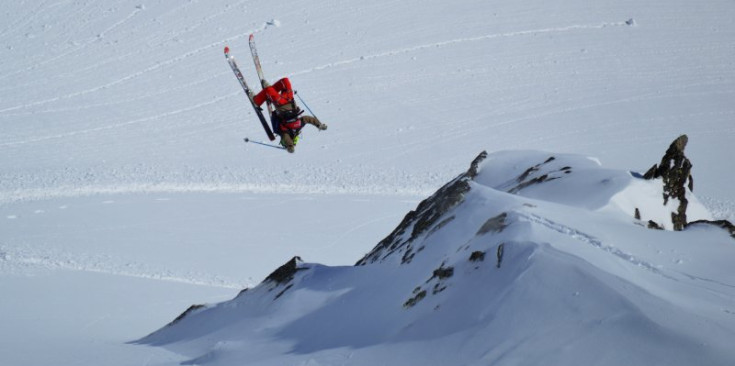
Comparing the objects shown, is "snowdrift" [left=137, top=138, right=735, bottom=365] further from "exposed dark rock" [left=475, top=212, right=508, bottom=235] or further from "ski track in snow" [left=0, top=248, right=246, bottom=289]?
"ski track in snow" [left=0, top=248, right=246, bottom=289]

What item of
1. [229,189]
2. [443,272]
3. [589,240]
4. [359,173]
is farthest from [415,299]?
[359,173]

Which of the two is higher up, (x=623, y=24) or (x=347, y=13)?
(x=347, y=13)

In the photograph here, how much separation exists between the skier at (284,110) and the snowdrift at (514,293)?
2.66 m

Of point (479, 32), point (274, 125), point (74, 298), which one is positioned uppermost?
point (479, 32)

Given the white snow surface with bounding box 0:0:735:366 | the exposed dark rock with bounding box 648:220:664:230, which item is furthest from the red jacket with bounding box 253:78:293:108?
the exposed dark rock with bounding box 648:220:664:230

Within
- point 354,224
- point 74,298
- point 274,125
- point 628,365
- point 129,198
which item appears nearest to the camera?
point 628,365

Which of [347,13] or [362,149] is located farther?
[347,13]

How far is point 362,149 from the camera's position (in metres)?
18.9

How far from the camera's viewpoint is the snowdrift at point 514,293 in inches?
207

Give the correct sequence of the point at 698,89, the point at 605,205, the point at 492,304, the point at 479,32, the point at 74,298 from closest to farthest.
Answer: the point at 492,304
the point at 605,205
the point at 74,298
the point at 698,89
the point at 479,32

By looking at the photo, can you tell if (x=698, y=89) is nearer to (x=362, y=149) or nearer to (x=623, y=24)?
(x=623, y=24)

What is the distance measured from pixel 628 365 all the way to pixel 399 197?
12131mm

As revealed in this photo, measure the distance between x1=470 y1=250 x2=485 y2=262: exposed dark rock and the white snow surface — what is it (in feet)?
0.25

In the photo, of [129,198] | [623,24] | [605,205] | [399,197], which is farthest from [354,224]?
[623,24]
